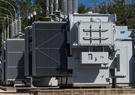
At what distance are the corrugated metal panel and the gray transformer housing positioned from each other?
1538 centimetres

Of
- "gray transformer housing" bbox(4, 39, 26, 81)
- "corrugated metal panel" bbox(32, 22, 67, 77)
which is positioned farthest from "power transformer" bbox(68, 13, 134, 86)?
"gray transformer housing" bbox(4, 39, 26, 81)

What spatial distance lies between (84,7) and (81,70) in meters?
85.9

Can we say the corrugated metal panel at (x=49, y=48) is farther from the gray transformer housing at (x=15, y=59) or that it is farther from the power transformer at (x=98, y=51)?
the gray transformer housing at (x=15, y=59)

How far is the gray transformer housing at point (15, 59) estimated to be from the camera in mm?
45775

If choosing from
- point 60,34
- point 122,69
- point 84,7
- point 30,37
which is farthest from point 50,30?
point 84,7

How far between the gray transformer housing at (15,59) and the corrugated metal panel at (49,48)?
606 inches

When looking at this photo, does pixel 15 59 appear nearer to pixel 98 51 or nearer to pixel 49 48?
pixel 49 48

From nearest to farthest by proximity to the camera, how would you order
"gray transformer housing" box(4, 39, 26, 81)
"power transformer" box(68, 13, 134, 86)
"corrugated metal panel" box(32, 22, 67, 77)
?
"power transformer" box(68, 13, 134, 86) → "corrugated metal panel" box(32, 22, 67, 77) → "gray transformer housing" box(4, 39, 26, 81)

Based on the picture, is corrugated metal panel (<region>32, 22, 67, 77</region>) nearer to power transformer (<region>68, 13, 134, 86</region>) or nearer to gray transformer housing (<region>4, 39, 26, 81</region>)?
power transformer (<region>68, 13, 134, 86</region>)

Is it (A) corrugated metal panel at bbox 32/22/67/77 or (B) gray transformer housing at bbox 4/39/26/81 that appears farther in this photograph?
(B) gray transformer housing at bbox 4/39/26/81

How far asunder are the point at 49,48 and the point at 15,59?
16.2 metres

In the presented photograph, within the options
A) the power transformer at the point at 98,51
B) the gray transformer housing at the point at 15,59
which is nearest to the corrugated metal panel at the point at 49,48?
the power transformer at the point at 98,51

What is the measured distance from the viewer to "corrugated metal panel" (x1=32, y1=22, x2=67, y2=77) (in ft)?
99.0

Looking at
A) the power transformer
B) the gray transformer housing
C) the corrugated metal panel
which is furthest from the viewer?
the gray transformer housing
